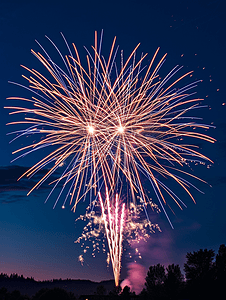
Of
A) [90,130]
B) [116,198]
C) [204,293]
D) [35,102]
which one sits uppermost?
[35,102]

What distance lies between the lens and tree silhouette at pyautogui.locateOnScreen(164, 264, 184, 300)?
62.2 meters

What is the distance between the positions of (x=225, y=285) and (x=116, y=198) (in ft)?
124

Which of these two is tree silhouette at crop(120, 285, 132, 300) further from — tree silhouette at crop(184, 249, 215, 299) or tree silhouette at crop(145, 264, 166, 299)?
tree silhouette at crop(145, 264, 166, 299)

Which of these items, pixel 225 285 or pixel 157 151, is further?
pixel 225 285

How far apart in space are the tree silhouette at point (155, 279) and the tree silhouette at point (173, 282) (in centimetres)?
364

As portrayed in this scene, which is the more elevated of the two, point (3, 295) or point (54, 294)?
point (3, 295)

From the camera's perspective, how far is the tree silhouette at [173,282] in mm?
62156

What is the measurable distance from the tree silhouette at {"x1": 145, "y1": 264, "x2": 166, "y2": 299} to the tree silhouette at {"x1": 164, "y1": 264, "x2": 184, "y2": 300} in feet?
11.9

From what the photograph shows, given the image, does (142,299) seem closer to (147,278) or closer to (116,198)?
(147,278)

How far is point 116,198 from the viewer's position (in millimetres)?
24453

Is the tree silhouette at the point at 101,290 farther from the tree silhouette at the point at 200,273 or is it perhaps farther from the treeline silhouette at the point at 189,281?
the tree silhouette at the point at 200,273

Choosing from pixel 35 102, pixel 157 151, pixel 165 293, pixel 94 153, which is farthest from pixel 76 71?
pixel 165 293

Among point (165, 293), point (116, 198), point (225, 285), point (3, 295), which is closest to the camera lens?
point (116, 198)

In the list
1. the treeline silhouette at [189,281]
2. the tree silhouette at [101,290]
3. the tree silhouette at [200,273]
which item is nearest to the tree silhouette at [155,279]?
the treeline silhouette at [189,281]
